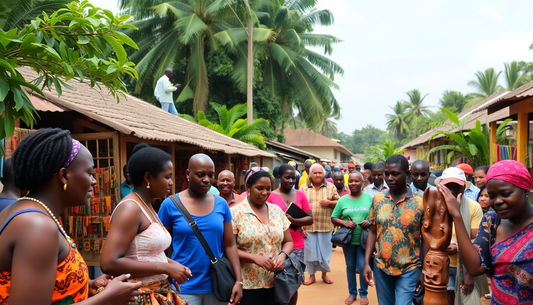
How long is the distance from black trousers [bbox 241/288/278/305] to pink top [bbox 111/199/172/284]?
1.31 metres

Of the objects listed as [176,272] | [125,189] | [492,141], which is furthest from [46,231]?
[492,141]

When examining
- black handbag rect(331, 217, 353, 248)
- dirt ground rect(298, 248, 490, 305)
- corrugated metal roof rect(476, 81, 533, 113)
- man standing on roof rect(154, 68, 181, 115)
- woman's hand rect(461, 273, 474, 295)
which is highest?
man standing on roof rect(154, 68, 181, 115)

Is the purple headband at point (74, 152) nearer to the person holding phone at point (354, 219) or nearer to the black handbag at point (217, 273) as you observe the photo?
the black handbag at point (217, 273)

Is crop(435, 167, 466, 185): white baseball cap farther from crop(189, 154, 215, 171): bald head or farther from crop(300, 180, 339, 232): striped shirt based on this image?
crop(300, 180, 339, 232): striped shirt

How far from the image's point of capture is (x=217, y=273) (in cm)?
326

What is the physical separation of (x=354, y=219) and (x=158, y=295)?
156 inches

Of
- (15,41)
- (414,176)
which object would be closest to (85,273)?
(15,41)

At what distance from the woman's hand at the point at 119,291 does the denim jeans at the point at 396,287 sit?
8.65ft

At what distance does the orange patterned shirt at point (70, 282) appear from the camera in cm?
170

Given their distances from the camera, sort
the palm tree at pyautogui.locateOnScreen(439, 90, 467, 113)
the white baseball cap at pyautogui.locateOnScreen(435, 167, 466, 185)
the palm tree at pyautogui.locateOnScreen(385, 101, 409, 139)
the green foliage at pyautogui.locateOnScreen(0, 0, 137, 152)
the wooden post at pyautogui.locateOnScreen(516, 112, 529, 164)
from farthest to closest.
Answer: the palm tree at pyautogui.locateOnScreen(385, 101, 409, 139) < the palm tree at pyautogui.locateOnScreen(439, 90, 467, 113) < the wooden post at pyautogui.locateOnScreen(516, 112, 529, 164) < the white baseball cap at pyautogui.locateOnScreen(435, 167, 466, 185) < the green foliage at pyautogui.locateOnScreen(0, 0, 137, 152)

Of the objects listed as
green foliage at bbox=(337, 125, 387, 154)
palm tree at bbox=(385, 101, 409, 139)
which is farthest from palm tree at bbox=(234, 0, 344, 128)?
green foliage at bbox=(337, 125, 387, 154)

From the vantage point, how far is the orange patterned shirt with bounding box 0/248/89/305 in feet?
5.59

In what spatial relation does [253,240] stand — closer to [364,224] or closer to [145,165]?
[145,165]

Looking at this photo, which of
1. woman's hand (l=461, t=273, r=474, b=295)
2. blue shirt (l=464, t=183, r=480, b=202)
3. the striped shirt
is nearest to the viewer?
woman's hand (l=461, t=273, r=474, b=295)
